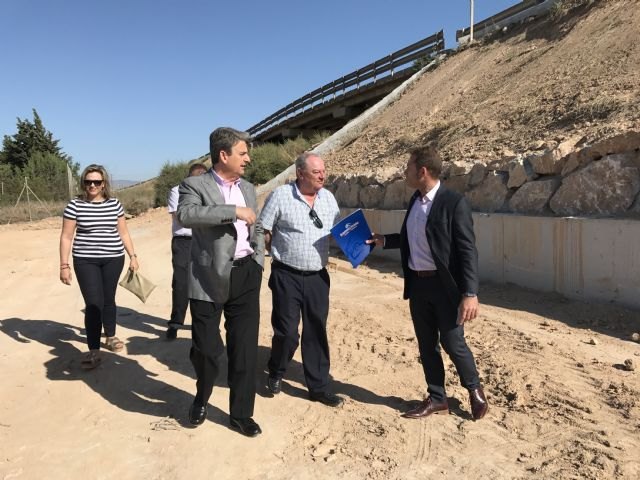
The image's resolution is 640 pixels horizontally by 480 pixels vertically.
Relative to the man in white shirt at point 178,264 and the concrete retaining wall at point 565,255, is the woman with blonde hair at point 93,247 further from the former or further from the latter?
the concrete retaining wall at point 565,255

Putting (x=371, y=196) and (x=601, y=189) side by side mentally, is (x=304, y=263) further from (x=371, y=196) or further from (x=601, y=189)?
(x=371, y=196)

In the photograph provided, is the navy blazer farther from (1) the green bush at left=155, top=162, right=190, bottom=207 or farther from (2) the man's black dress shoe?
(1) the green bush at left=155, top=162, right=190, bottom=207

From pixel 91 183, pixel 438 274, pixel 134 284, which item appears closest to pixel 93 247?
pixel 91 183

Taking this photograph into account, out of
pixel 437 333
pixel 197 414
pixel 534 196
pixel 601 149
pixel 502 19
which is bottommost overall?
pixel 197 414

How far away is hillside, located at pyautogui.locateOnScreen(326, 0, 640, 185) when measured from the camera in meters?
8.29

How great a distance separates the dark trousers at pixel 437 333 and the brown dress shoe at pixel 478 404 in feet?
0.17

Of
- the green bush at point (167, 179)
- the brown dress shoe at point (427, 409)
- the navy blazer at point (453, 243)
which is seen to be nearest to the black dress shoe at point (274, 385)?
the brown dress shoe at point (427, 409)

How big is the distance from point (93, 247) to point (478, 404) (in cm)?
344

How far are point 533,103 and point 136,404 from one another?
354 inches

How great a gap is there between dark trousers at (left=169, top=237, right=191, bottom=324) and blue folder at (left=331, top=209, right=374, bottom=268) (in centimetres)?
209

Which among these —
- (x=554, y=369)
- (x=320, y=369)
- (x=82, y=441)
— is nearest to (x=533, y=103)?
(x=554, y=369)

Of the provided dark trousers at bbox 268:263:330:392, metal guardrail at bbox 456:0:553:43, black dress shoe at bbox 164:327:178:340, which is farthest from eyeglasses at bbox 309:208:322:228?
metal guardrail at bbox 456:0:553:43

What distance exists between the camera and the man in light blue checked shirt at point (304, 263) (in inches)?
153

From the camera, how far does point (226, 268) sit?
10.6 feet
